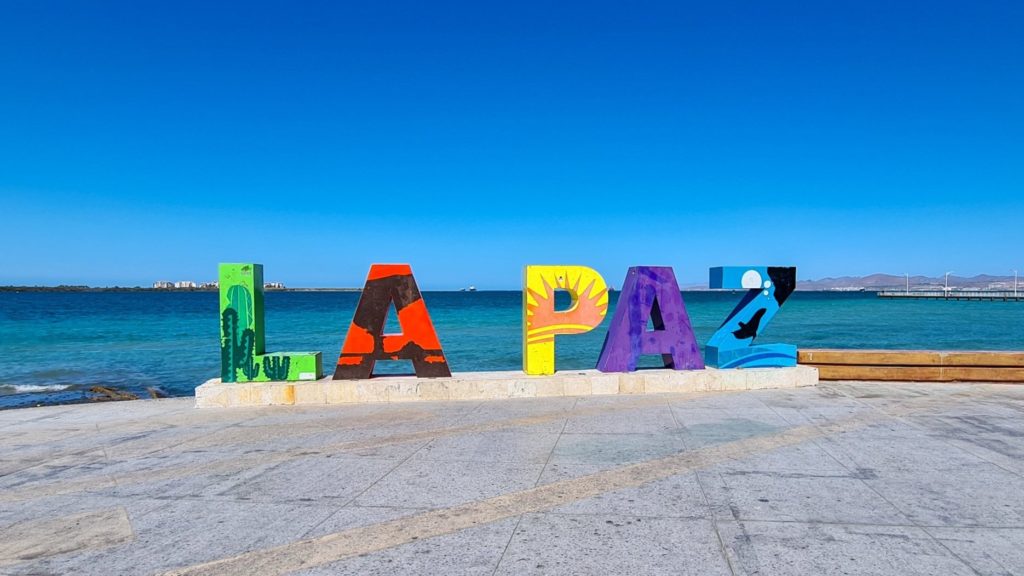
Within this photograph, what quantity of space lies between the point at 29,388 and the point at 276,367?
515 inches

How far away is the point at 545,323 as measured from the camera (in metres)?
11.3

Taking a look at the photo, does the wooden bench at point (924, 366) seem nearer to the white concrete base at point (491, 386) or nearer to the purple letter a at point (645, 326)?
the white concrete base at point (491, 386)

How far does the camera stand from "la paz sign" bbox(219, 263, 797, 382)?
10383 mm

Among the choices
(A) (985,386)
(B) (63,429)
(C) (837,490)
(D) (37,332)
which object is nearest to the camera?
(C) (837,490)

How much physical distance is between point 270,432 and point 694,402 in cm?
678

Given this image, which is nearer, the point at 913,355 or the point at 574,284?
the point at 574,284

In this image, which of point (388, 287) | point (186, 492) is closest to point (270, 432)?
point (186, 492)

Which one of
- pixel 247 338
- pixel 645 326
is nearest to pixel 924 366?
pixel 645 326

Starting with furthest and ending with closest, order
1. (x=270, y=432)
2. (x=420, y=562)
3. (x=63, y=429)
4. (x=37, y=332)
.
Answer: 1. (x=37, y=332)
2. (x=63, y=429)
3. (x=270, y=432)
4. (x=420, y=562)

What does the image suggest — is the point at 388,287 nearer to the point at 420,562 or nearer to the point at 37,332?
the point at 420,562

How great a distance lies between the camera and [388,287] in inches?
418

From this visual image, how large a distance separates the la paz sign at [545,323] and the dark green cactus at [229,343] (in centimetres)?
2

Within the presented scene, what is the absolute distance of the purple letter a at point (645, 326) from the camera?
11445mm

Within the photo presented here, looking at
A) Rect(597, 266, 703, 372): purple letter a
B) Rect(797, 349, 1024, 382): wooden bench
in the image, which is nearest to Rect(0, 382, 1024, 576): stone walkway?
Rect(597, 266, 703, 372): purple letter a
